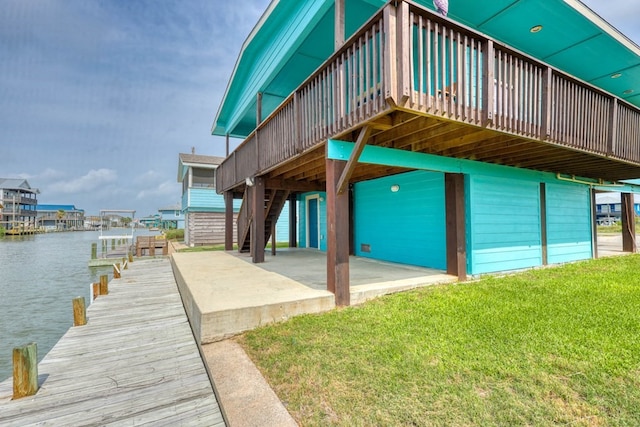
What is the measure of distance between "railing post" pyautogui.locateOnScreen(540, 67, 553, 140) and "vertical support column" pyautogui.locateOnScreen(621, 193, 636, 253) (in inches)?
308

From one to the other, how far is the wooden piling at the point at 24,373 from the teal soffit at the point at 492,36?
18.3 feet

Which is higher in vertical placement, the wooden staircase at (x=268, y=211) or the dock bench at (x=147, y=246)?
the wooden staircase at (x=268, y=211)

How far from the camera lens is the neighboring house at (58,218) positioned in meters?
61.1

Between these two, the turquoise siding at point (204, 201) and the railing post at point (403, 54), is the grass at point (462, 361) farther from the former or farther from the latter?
the turquoise siding at point (204, 201)

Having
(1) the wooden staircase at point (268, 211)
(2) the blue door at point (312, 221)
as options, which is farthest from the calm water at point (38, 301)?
(2) the blue door at point (312, 221)

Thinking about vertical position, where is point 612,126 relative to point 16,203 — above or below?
below

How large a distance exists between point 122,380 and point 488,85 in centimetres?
510

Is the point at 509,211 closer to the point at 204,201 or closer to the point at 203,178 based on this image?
the point at 204,201

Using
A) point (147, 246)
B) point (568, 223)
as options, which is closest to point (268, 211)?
point (568, 223)

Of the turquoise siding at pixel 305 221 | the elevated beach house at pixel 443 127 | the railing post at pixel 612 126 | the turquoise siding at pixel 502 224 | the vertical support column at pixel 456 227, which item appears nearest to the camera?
the elevated beach house at pixel 443 127

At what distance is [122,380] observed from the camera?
272 centimetres

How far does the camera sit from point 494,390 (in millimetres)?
2066

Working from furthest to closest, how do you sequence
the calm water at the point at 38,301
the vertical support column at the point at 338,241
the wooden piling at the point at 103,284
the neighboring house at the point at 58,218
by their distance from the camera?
the neighboring house at the point at 58,218, the wooden piling at the point at 103,284, the calm water at the point at 38,301, the vertical support column at the point at 338,241

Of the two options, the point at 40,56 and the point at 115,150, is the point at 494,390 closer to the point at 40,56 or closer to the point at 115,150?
the point at 40,56
